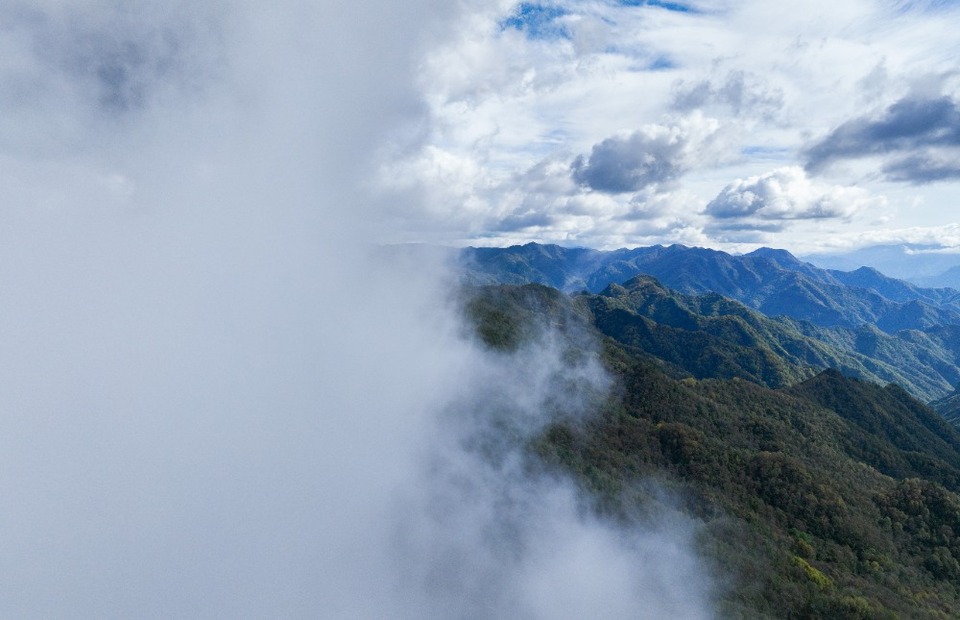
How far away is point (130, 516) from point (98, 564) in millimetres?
18480

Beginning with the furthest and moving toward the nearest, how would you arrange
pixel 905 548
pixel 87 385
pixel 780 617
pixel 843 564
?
pixel 87 385 → pixel 905 548 → pixel 843 564 → pixel 780 617

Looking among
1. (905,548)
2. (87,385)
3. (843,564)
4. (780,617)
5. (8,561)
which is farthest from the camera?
(87,385)

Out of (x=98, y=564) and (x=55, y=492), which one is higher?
(x=55, y=492)

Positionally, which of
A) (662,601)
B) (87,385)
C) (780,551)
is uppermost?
(87,385)

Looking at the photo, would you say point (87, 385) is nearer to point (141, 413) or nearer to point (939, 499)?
point (141, 413)

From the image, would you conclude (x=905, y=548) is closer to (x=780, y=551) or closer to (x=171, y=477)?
(x=780, y=551)

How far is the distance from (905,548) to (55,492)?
968ft

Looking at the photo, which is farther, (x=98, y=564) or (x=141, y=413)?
(x=141, y=413)

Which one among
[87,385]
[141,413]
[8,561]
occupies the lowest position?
[8,561]

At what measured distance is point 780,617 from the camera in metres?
136

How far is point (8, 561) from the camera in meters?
150

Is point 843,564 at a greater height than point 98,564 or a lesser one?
lesser

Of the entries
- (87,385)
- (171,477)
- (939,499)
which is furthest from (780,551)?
(87,385)

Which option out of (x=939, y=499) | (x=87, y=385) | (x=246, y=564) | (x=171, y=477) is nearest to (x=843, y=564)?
(x=939, y=499)
